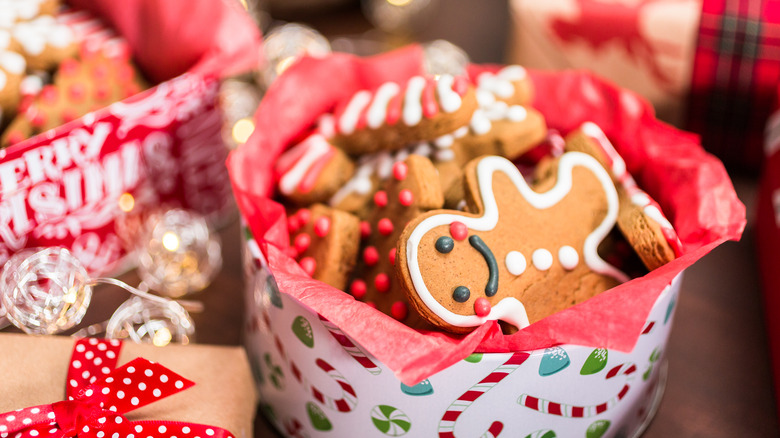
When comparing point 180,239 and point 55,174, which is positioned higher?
point 55,174

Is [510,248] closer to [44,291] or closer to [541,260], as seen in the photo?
[541,260]

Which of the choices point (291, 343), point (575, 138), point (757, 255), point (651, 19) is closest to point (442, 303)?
point (291, 343)

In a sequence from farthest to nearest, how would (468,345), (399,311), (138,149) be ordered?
(138,149)
(399,311)
(468,345)

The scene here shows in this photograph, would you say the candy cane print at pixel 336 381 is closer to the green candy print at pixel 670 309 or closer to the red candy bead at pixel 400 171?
the red candy bead at pixel 400 171

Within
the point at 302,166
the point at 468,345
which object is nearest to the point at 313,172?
the point at 302,166

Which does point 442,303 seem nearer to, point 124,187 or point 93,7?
point 124,187

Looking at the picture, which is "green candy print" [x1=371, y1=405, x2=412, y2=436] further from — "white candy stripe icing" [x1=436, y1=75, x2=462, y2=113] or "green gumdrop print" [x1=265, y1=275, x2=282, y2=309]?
"white candy stripe icing" [x1=436, y1=75, x2=462, y2=113]

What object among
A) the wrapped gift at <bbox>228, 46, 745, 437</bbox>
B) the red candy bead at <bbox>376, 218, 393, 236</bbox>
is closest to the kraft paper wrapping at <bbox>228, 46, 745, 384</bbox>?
the wrapped gift at <bbox>228, 46, 745, 437</bbox>
